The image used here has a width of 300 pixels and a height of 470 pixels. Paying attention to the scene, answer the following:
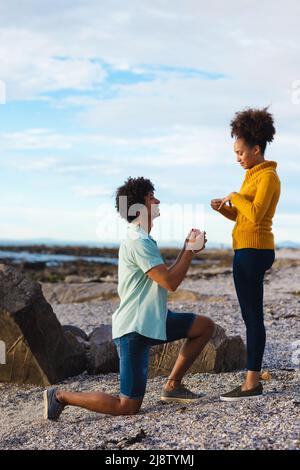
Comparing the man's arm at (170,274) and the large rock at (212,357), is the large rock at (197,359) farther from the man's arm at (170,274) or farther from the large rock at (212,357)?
the man's arm at (170,274)

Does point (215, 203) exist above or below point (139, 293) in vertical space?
above

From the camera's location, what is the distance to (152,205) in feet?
19.9

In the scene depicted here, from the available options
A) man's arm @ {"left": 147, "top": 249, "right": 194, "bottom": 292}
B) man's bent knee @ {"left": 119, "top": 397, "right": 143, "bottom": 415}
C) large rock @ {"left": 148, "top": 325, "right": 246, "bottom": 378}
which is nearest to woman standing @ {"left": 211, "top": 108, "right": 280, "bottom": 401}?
man's arm @ {"left": 147, "top": 249, "right": 194, "bottom": 292}

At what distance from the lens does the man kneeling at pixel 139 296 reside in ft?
19.2

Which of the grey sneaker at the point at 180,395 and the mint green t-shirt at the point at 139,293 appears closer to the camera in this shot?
the mint green t-shirt at the point at 139,293

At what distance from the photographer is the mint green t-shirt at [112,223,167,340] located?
5.90 m

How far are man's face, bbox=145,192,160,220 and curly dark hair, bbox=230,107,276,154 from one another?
876 mm

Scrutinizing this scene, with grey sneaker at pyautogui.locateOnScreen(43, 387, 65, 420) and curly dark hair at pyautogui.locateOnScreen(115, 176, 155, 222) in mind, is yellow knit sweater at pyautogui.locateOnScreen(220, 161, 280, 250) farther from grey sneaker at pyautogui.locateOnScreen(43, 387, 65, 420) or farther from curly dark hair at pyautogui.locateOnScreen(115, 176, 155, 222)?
grey sneaker at pyautogui.locateOnScreen(43, 387, 65, 420)

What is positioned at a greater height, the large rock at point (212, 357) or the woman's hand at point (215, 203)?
the woman's hand at point (215, 203)

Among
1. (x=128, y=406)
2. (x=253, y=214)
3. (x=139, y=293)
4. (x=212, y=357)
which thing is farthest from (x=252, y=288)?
(x=212, y=357)

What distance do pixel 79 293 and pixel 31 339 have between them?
10.1 metres

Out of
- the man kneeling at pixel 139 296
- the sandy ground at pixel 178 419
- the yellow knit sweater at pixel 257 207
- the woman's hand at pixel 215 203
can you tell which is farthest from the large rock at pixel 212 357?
the woman's hand at pixel 215 203

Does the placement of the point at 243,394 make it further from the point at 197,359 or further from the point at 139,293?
the point at 197,359

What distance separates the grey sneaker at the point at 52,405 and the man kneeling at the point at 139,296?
0.12 metres
